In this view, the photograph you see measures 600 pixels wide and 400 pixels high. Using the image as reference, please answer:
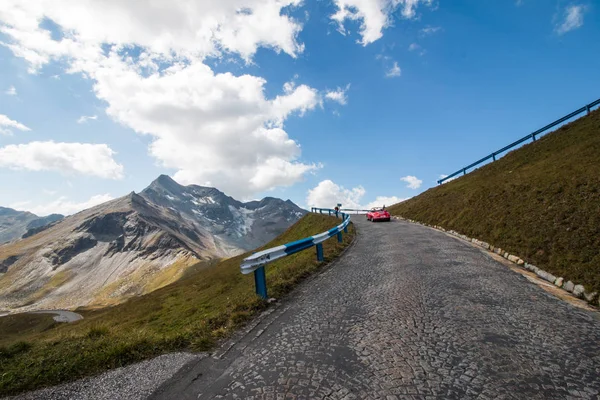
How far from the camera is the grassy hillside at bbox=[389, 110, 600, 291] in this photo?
9.38 metres

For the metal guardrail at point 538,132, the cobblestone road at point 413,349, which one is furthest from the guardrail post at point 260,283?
the metal guardrail at point 538,132

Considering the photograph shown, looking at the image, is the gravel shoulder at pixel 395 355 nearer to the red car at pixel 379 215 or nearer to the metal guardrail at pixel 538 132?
the red car at pixel 379 215

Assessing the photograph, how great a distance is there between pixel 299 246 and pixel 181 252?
192868 mm

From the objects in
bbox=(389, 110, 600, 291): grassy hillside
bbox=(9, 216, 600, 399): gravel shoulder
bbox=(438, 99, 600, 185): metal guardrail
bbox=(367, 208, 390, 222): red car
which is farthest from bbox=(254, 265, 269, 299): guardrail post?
bbox=(438, 99, 600, 185): metal guardrail

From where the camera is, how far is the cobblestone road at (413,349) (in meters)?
3.59

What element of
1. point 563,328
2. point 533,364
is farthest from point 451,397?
point 563,328

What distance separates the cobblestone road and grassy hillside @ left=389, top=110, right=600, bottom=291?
280 cm

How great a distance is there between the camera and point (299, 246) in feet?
33.9

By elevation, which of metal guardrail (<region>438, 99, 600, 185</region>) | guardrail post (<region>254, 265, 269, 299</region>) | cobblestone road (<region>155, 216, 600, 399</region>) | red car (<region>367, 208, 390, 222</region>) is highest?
metal guardrail (<region>438, 99, 600, 185</region>)

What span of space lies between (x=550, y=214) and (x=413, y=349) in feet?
39.5

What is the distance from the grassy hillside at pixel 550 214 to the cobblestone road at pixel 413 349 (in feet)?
9.18

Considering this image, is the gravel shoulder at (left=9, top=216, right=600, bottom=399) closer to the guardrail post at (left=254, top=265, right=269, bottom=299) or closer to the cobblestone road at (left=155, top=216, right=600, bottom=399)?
the cobblestone road at (left=155, top=216, right=600, bottom=399)

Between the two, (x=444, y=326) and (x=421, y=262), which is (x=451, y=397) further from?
(x=421, y=262)

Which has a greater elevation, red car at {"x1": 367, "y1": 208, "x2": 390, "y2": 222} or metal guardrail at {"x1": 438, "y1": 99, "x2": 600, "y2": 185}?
metal guardrail at {"x1": 438, "y1": 99, "x2": 600, "y2": 185}
